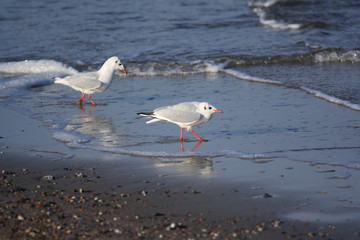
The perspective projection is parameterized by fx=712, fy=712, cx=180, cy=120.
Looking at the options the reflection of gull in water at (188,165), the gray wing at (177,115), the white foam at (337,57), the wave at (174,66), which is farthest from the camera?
the white foam at (337,57)

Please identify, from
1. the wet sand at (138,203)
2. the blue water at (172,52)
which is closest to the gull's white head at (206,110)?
the blue water at (172,52)

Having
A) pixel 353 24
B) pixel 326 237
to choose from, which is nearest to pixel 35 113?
pixel 326 237

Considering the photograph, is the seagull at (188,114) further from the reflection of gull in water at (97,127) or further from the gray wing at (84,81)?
the gray wing at (84,81)

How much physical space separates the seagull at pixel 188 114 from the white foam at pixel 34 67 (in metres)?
6.40

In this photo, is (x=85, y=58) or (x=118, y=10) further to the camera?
(x=118, y=10)

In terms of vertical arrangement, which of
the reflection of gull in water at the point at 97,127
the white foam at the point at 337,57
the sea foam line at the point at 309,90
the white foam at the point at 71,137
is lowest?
the white foam at the point at 337,57

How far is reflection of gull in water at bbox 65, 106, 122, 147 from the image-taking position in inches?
340

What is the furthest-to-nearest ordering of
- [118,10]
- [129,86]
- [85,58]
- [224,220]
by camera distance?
[118,10] < [85,58] < [129,86] < [224,220]

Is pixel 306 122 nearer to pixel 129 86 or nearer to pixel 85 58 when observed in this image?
pixel 129 86

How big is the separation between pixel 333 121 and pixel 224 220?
4.14 m

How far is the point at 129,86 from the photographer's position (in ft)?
42.3

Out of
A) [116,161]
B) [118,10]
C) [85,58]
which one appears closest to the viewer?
[116,161]

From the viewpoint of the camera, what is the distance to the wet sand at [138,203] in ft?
17.2

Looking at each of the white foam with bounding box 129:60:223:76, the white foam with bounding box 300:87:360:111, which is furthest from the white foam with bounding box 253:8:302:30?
the white foam with bounding box 300:87:360:111
